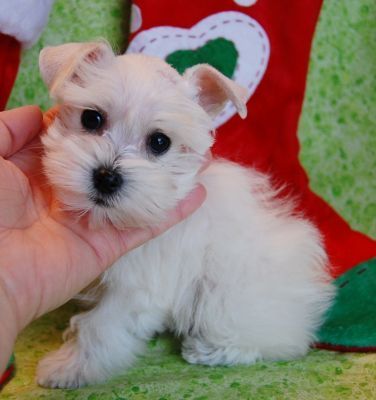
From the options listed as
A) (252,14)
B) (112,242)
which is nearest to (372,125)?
(252,14)

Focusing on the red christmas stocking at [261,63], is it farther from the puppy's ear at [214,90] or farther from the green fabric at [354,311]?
the puppy's ear at [214,90]

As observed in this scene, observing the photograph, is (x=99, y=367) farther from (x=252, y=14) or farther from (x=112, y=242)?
(x=252, y=14)

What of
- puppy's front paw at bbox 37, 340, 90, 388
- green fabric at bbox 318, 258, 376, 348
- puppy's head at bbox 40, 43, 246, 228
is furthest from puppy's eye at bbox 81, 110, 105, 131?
green fabric at bbox 318, 258, 376, 348

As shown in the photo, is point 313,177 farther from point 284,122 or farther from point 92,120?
point 92,120

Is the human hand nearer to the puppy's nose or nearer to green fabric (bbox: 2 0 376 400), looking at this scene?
the puppy's nose

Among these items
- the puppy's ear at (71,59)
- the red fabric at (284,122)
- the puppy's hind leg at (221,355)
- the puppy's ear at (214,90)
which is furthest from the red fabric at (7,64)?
the puppy's hind leg at (221,355)

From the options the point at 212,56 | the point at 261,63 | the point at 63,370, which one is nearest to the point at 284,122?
the point at 261,63
